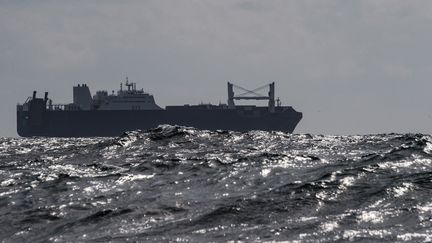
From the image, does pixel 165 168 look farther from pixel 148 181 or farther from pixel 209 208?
pixel 209 208

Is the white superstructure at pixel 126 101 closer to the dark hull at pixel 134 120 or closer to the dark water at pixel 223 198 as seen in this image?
the dark hull at pixel 134 120

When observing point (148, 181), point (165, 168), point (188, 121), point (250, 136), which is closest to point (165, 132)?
point (250, 136)

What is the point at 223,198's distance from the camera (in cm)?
2248

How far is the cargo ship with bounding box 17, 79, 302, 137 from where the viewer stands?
186000mm

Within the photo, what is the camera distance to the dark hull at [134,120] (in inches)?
7333

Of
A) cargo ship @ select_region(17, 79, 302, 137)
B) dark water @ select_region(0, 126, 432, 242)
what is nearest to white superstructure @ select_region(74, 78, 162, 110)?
cargo ship @ select_region(17, 79, 302, 137)

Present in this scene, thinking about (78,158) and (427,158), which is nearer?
(427,158)

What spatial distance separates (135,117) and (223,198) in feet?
548

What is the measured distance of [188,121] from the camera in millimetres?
184125

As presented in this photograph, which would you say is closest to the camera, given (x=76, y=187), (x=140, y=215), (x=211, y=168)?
(x=140, y=215)

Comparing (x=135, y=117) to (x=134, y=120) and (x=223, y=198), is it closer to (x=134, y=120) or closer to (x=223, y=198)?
(x=134, y=120)

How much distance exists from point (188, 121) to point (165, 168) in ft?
500

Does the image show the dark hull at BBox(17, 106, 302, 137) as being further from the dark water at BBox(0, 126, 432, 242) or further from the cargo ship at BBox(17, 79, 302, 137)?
the dark water at BBox(0, 126, 432, 242)

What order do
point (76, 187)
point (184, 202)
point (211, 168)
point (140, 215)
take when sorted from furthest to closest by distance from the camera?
point (211, 168), point (76, 187), point (184, 202), point (140, 215)
